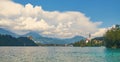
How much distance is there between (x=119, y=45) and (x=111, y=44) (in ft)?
18.2

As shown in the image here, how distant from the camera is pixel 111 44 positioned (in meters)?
190

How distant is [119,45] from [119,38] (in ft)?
20.9

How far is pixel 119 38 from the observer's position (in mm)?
184875

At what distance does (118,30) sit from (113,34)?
29.6ft

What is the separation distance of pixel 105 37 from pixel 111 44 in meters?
6.42

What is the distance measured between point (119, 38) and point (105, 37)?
1062 centimetres

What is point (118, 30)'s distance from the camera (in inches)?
7653

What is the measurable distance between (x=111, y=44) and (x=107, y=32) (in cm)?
897

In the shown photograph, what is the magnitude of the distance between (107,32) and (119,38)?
31.5 ft

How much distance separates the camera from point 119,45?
18875cm

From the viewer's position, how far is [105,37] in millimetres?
191250

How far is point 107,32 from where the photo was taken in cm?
18950
